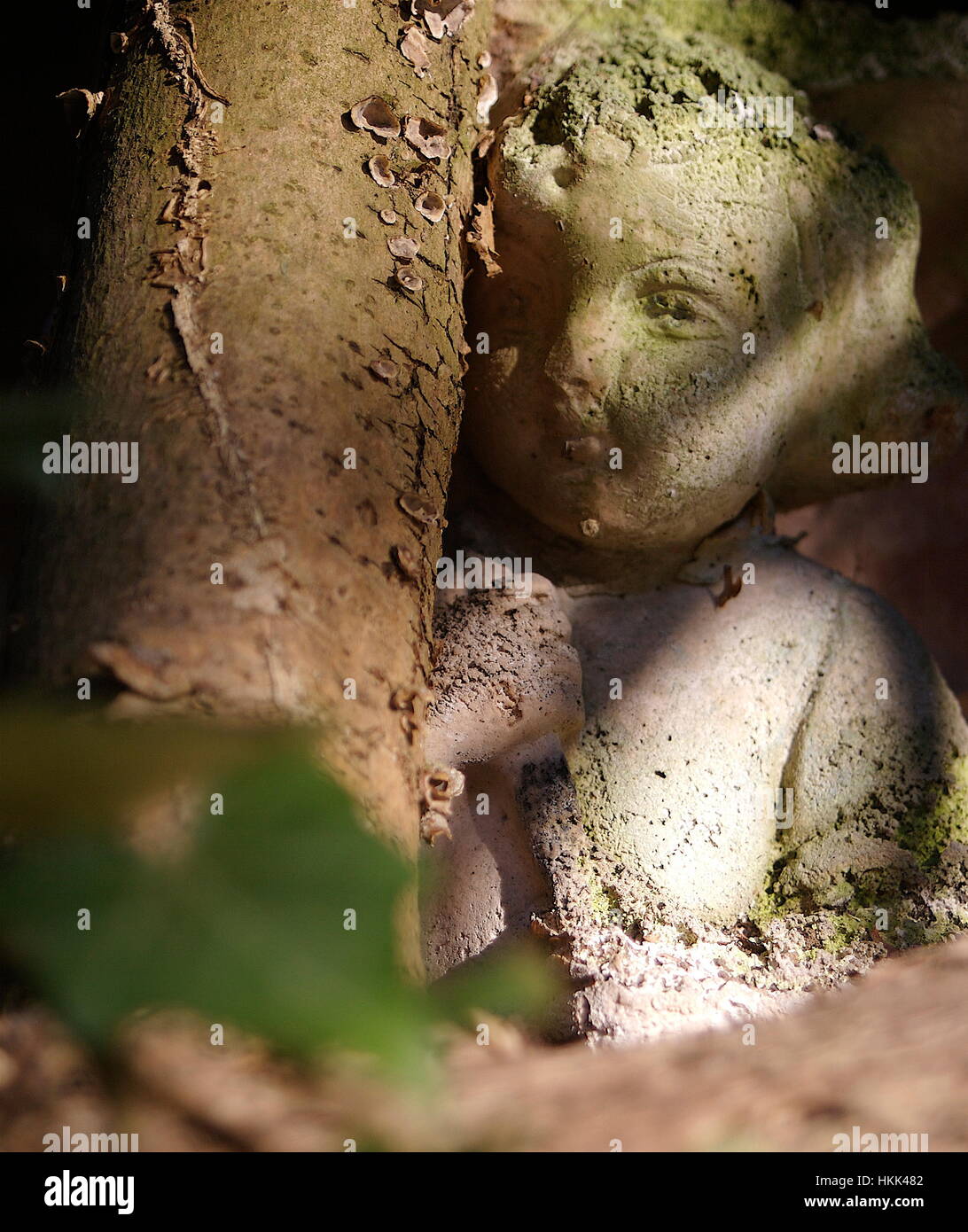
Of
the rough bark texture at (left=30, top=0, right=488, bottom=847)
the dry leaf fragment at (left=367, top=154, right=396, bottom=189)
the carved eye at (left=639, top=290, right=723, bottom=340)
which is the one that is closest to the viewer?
the rough bark texture at (left=30, top=0, right=488, bottom=847)

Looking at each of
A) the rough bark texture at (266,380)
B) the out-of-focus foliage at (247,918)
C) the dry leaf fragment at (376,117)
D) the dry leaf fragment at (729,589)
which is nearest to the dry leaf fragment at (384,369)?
the rough bark texture at (266,380)

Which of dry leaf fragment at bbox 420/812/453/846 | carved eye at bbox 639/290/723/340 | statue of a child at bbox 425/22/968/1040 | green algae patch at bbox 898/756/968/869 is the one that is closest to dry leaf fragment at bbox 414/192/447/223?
statue of a child at bbox 425/22/968/1040

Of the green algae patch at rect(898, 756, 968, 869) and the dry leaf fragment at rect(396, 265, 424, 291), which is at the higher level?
the dry leaf fragment at rect(396, 265, 424, 291)

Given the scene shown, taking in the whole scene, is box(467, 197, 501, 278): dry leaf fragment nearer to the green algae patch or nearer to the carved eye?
the carved eye

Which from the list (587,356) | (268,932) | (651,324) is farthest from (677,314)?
(268,932)

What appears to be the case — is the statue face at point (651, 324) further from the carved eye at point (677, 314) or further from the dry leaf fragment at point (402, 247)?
the dry leaf fragment at point (402, 247)

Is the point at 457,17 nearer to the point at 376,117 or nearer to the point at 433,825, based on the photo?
the point at 376,117

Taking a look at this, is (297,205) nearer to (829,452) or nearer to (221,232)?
(221,232)
